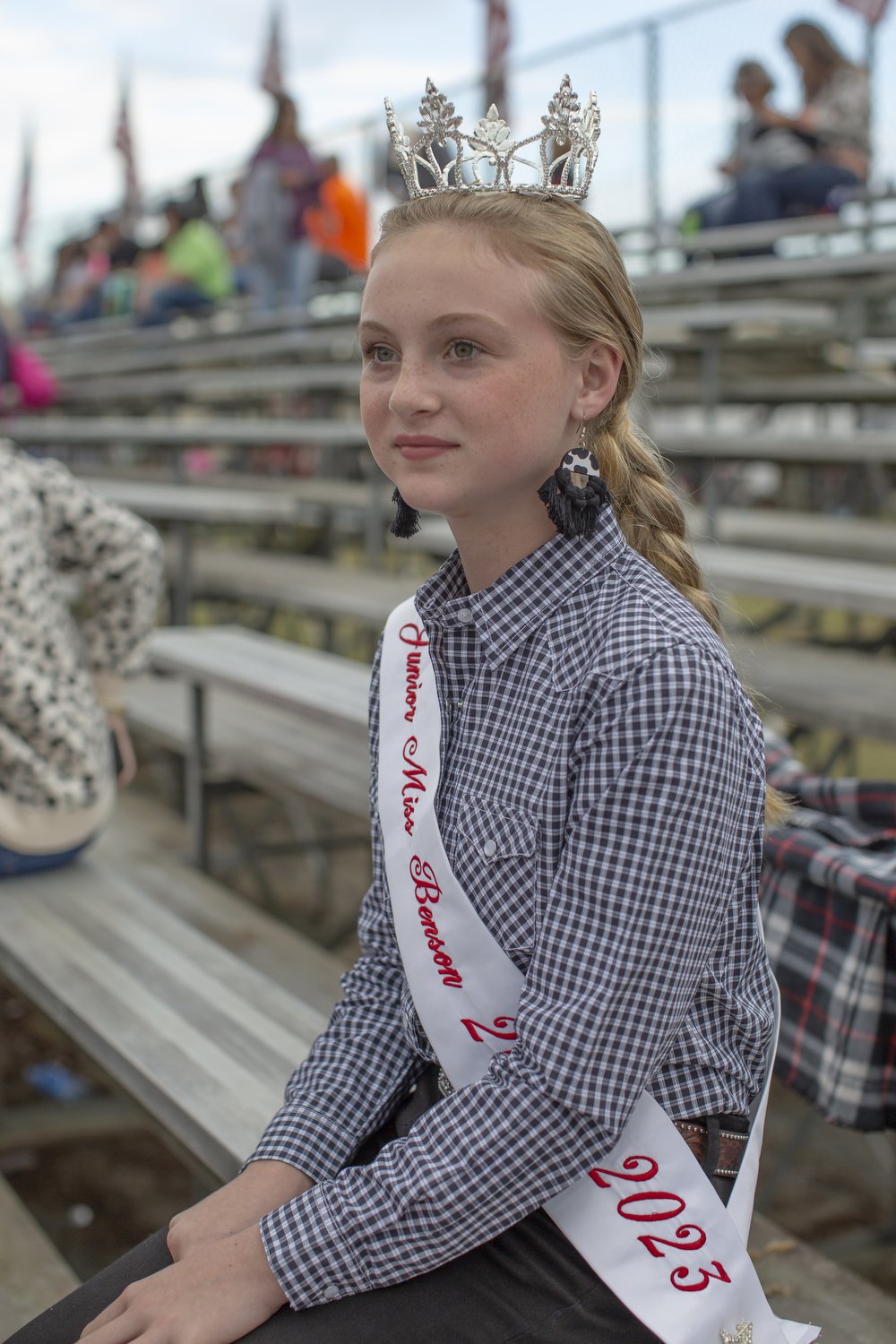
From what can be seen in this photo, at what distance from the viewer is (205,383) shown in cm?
850

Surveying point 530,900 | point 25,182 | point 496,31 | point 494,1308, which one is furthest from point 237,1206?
point 25,182

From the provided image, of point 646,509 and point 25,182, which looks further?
point 25,182

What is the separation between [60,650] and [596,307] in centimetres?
161

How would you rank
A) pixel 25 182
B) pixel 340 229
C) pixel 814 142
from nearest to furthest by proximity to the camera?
1. pixel 814 142
2. pixel 340 229
3. pixel 25 182

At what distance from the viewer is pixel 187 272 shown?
449 inches

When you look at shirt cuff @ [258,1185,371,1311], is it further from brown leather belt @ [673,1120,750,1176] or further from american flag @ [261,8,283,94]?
Answer: american flag @ [261,8,283,94]

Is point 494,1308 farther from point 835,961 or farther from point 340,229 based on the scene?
point 340,229

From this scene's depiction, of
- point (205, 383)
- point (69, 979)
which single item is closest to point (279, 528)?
point (205, 383)

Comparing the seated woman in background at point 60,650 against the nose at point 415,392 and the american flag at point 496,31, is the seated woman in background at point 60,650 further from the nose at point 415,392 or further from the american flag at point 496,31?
the american flag at point 496,31

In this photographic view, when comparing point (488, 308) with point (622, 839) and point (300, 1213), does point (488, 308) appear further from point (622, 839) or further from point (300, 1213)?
point (300, 1213)

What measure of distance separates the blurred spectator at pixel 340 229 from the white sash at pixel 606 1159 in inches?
342

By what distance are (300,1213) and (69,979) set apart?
1261 mm

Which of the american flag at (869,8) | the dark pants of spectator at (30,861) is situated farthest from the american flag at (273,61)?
the dark pants of spectator at (30,861)

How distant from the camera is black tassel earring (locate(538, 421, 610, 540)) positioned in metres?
1.19
